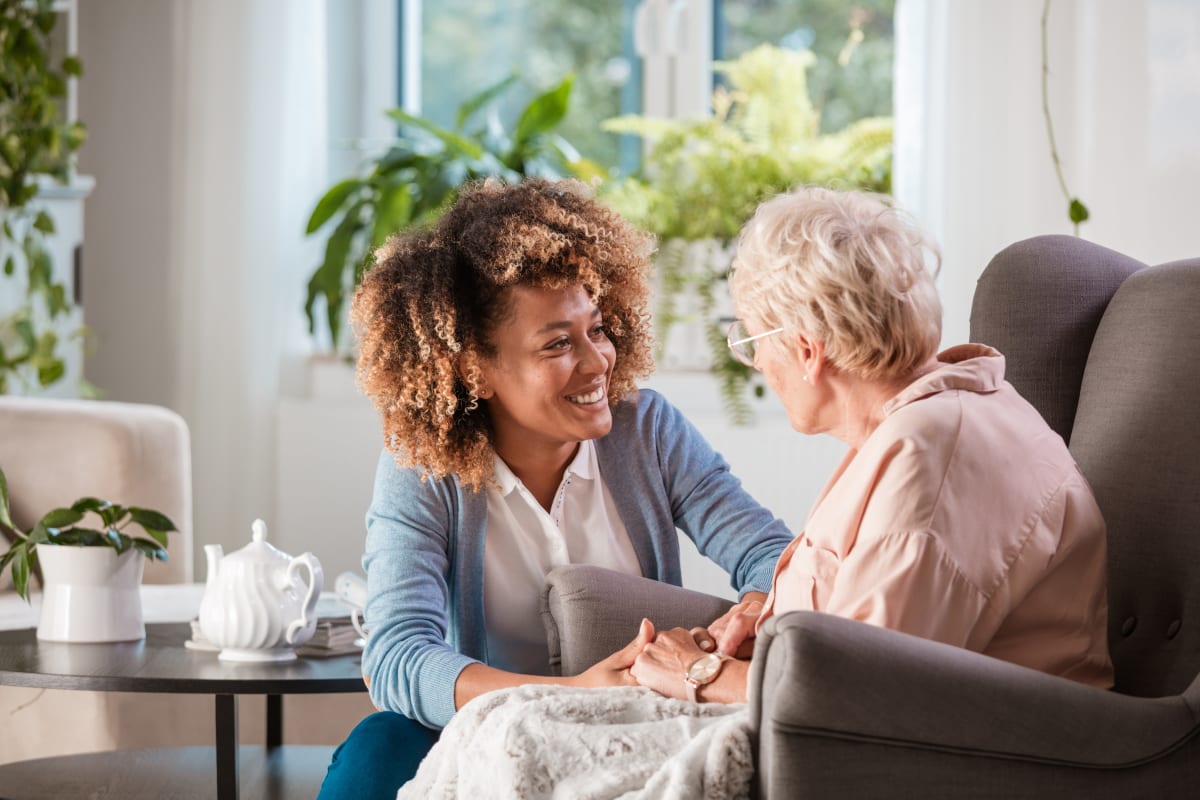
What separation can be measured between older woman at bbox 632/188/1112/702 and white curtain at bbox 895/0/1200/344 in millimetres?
1303

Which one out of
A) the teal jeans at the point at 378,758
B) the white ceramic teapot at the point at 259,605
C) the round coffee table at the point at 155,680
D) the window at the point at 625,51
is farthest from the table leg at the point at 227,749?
the window at the point at 625,51

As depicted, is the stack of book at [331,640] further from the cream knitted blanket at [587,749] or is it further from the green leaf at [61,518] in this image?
the cream knitted blanket at [587,749]

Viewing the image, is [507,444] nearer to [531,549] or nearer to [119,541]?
[531,549]

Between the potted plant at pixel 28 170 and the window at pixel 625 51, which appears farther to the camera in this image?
the window at pixel 625 51

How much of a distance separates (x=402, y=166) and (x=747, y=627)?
7.02ft

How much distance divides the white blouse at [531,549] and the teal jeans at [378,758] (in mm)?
169

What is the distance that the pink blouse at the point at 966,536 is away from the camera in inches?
49.9

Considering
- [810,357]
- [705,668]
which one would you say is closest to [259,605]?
[705,668]

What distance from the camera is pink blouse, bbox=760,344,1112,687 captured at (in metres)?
1.27

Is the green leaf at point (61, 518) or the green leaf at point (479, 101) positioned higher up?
the green leaf at point (479, 101)

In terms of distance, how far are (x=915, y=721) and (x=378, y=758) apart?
2.10ft

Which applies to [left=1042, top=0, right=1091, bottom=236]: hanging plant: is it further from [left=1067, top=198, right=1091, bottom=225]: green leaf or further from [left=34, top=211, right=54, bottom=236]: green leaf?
[left=34, top=211, right=54, bottom=236]: green leaf

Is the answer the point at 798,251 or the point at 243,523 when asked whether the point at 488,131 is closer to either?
the point at 243,523

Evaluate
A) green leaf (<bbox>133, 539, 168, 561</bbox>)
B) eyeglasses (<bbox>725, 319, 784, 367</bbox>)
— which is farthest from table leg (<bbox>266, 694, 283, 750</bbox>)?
eyeglasses (<bbox>725, 319, 784, 367</bbox>)
